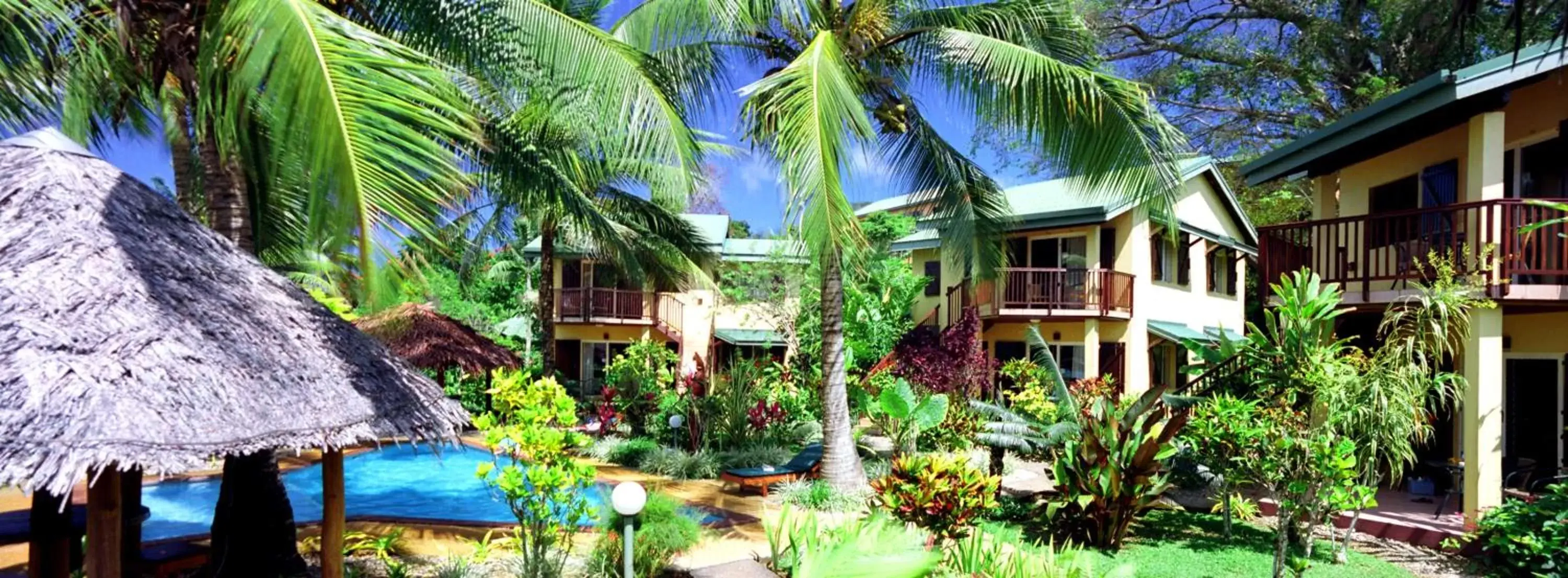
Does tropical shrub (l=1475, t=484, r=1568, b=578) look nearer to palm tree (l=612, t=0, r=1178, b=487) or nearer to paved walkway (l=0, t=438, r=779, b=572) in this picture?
palm tree (l=612, t=0, r=1178, b=487)

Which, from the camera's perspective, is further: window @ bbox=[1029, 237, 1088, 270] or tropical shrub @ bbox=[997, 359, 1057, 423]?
window @ bbox=[1029, 237, 1088, 270]

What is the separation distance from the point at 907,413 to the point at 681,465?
147 inches

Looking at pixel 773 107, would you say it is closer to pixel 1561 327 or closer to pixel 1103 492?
pixel 1103 492

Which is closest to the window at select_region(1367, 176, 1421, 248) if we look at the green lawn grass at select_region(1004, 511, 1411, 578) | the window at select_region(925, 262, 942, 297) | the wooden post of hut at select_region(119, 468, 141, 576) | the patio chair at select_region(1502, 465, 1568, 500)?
the patio chair at select_region(1502, 465, 1568, 500)

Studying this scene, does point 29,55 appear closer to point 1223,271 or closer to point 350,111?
point 350,111

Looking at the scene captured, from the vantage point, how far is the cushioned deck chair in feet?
38.5

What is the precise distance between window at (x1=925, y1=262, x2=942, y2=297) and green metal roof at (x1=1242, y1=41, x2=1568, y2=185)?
1216cm

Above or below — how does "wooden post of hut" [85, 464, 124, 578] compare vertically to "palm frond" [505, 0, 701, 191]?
below

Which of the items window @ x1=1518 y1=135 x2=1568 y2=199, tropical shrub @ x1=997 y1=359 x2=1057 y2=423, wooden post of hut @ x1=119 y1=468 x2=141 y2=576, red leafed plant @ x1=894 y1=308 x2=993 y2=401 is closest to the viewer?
wooden post of hut @ x1=119 y1=468 x2=141 y2=576

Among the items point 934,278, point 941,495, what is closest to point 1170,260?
point 934,278

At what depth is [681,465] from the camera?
13.1 metres

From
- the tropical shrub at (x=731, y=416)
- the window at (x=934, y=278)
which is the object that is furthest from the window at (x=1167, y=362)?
the tropical shrub at (x=731, y=416)

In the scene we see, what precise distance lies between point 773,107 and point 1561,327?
1050cm

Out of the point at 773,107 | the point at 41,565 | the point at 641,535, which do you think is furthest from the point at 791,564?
the point at 41,565
